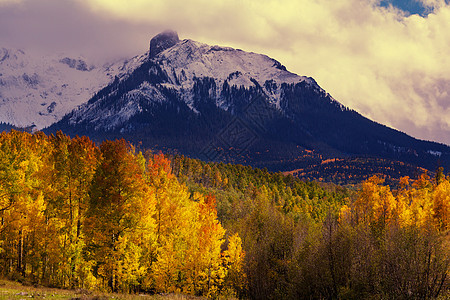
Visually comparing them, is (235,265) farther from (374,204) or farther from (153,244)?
(374,204)

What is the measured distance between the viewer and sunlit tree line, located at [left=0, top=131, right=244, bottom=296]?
104 ft

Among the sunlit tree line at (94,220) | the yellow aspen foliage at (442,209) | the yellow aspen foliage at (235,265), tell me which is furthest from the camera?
the yellow aspen foliage at (442,209)

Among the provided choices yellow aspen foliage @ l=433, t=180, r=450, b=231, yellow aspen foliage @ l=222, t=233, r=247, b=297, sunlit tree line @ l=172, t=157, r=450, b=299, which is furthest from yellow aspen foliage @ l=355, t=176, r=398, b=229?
yellow aspen foliage @ l=222, t=233, r=247, b=297

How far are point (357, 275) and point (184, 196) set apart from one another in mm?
18418

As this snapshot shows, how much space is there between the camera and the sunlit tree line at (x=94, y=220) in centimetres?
3180

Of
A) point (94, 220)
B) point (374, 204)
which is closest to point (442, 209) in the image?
point (374, 204)

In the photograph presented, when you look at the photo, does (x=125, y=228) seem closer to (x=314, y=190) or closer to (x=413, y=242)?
(x=413, y=242)

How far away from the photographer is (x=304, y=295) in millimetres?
38062

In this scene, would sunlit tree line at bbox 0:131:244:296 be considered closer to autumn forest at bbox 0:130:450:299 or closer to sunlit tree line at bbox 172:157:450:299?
autumn forest at bbox 0:130:450:299

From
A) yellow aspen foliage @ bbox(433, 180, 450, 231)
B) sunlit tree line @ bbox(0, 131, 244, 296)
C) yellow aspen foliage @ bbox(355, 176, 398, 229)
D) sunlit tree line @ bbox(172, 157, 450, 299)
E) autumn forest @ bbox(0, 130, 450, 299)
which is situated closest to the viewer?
sunlit tree line @ bbox(172, 157, 450, 299)

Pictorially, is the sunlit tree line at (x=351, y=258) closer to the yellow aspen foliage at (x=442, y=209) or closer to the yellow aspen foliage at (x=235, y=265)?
the yellow aspen foliage at (x=442, y=209)

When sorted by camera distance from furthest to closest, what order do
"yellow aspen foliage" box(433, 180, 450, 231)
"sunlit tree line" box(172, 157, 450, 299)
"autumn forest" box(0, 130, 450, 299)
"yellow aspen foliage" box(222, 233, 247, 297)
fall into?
"yellow aspen foliage" box(433, 180, 450, 231) → "yellow aspen foliage" box(222, 233, 247, 297) → "autumn forest" box(0, 130, 450, 299) → "sunlit tree line" box(172, 157, 450, 299)

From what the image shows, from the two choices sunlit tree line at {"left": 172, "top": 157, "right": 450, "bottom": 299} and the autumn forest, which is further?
the autumn forest

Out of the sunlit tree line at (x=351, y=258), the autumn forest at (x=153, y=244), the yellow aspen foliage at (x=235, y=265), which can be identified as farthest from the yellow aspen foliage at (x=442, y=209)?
the yellow aspen foliage at (x=235, y=265)
